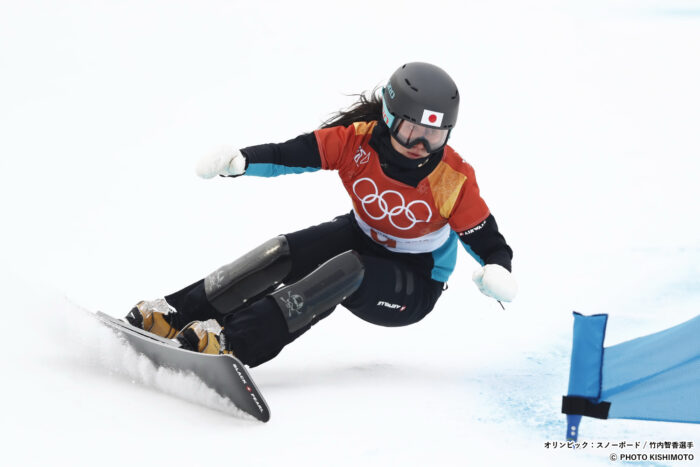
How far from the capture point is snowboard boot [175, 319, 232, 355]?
277 cm

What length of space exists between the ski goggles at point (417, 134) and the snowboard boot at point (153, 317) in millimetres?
1231

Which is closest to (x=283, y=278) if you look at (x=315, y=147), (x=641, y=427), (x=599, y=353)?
(x=315, y=147)

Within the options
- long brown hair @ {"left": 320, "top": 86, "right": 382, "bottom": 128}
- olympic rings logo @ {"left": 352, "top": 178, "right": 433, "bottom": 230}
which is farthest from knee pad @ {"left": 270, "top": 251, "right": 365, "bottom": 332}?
long brown hair @ {"left": 320, "top": 86, "right": 382, "bottom": 128}

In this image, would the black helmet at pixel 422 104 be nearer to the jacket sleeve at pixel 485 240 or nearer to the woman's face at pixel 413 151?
the woman's face at pixel 413 151

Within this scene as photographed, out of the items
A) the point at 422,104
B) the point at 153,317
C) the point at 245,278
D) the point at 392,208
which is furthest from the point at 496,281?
the point at 153,317

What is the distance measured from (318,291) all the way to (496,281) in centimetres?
71

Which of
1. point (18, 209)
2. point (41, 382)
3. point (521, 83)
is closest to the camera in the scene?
point (41, 382)

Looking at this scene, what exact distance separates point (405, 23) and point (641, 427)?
7838 millimetres

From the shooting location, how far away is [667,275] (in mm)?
4527

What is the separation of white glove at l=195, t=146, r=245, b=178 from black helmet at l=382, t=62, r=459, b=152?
68cm

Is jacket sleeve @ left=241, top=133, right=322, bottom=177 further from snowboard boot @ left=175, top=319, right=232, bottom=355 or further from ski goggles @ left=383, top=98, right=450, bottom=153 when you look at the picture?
snowboard boot @ left=175, top=319, right=232, bottom=355

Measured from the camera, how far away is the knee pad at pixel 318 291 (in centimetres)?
288

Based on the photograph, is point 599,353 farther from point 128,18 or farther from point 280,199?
point 128,18

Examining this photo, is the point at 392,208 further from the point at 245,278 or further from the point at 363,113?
the point at 245,278
